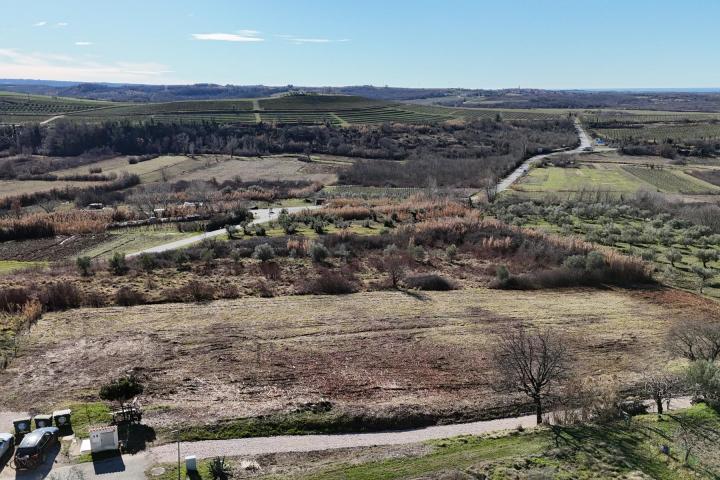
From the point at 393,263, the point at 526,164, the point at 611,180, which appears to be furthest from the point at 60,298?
the point at 526,164

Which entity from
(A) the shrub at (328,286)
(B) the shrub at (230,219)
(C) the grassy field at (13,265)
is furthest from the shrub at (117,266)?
(B) the shrub at (230,219)

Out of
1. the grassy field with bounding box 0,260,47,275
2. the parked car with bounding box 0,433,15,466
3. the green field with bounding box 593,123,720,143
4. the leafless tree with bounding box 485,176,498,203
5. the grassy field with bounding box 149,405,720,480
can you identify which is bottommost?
the grassy field with bounding box 149,405,720,480

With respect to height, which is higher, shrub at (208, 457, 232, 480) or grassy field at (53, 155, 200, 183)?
grassy field at (53, 155, 200, 183)

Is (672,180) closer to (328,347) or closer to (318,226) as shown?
(318,226)

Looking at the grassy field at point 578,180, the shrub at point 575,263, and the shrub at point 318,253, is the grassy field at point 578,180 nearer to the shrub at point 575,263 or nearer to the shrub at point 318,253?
the shrub at point 575,263

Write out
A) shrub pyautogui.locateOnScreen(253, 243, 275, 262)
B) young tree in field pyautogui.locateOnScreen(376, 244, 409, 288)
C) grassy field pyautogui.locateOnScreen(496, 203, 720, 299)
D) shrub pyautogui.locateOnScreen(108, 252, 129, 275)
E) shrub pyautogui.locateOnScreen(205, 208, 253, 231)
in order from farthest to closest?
shrub pyautogui.locateOnScreen(205, 208, 253, 231)
shrub pyautogui.locateOnScreen(253, 243, 275, 262)
grassy field pyautogui.locateOnScreen(496, 203, 720, 299)
shrub pyautogui.locateOnScreen(108, 252, 129, 275)
young tree in field pyautogui.locateOnScreen(376, 244, 409, 288)

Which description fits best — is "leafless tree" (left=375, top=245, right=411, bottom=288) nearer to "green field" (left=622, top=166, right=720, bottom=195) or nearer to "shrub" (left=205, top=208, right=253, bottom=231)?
"shrub" (left=205, top=208, right=253, bottom=231)

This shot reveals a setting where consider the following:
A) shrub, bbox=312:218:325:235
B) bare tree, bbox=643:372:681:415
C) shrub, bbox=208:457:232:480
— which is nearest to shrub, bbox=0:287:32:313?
shrub, bbox=208:457:232:480
